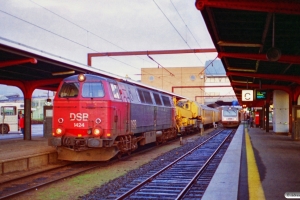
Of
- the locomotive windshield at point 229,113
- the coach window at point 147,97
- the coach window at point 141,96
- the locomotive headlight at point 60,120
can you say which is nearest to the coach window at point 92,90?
the locomotive headlight at point 60,120

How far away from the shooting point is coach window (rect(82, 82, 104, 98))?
1457 cm

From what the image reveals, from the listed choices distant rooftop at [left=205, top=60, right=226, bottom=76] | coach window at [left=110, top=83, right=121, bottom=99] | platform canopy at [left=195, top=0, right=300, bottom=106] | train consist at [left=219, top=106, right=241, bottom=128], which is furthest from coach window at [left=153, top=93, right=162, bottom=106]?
distant rooftop at [left=205, top=60, right=226, bottom=76]

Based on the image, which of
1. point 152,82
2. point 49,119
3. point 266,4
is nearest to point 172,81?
point 152,82

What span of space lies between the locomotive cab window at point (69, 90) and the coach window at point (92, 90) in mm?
309

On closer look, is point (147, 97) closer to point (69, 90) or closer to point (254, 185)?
point (69, 90)

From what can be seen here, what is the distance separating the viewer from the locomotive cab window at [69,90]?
14820mm

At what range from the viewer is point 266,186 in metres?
9.33

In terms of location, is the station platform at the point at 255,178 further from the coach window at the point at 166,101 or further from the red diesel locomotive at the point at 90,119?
the coach window at the point at 166,101

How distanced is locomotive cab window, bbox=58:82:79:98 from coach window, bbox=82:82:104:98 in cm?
31

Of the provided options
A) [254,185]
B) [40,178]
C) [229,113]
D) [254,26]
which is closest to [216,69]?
[229,113]

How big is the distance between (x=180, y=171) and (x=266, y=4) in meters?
6.27

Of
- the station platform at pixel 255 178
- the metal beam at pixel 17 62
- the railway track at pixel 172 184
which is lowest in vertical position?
the railway track at pixel 172 184

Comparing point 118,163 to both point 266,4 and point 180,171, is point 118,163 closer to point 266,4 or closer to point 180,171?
point 180,171

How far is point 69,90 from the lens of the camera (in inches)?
589
